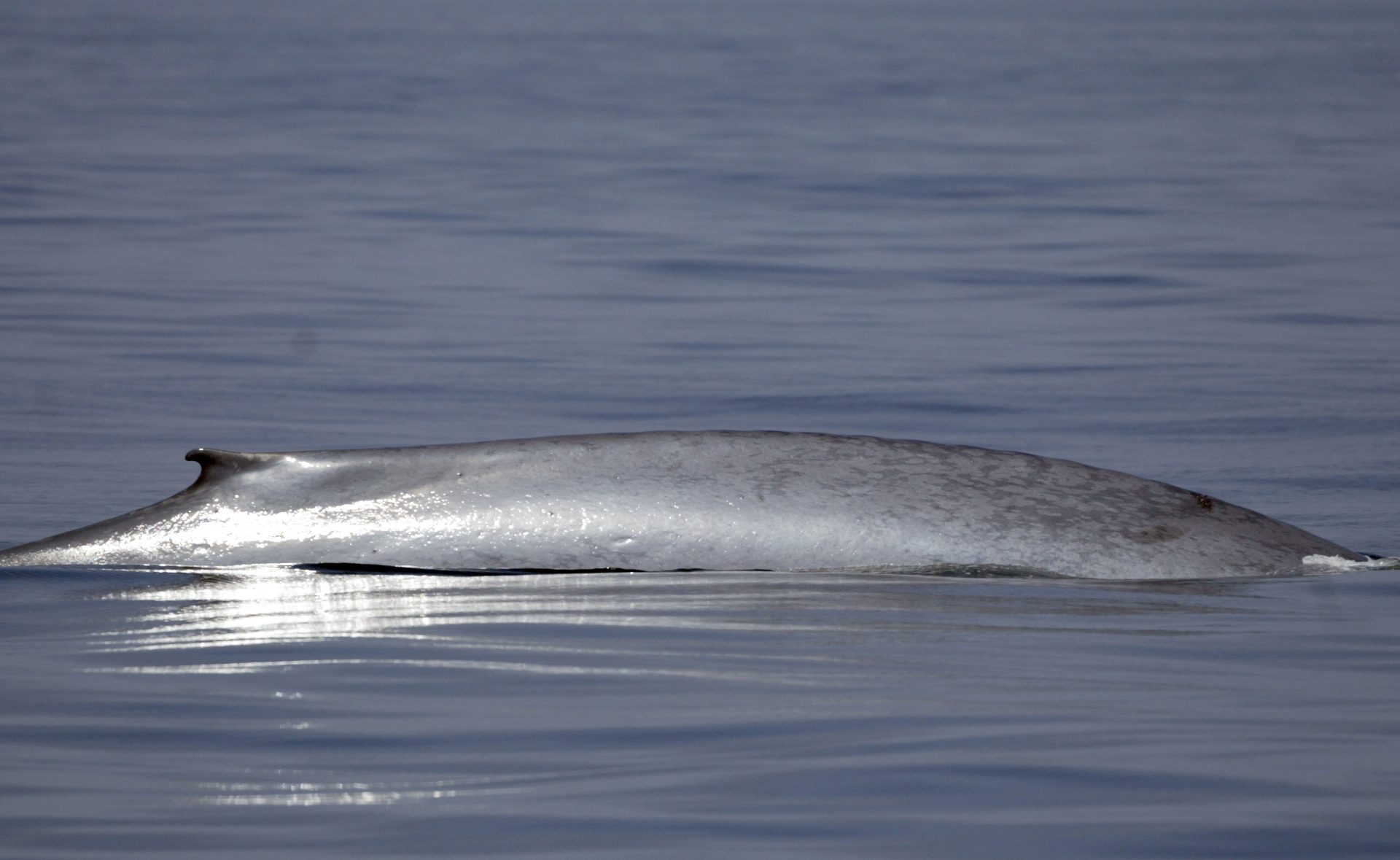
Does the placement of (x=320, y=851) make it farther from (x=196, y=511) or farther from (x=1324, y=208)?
(x=1324, y=208)

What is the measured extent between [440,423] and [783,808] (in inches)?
315

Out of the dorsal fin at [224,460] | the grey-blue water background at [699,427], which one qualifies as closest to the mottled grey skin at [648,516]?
the dorsal fin at [224,460]

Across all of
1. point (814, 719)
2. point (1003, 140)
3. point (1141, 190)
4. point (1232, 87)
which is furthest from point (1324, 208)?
point (1232, 87)

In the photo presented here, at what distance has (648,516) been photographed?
23.8 feet

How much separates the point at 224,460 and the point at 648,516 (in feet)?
4.39

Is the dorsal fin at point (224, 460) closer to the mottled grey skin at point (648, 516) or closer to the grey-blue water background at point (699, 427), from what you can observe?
the mottled grey skin at point (648, 516)

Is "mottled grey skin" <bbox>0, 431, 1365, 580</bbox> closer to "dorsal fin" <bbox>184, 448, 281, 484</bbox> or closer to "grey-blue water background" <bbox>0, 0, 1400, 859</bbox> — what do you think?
"dorsal fin" <bbox>184, 448, 281, 484</bbox>

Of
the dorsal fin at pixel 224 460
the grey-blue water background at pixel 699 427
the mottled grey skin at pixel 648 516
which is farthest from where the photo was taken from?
the dorsal fin at pixel 224 460

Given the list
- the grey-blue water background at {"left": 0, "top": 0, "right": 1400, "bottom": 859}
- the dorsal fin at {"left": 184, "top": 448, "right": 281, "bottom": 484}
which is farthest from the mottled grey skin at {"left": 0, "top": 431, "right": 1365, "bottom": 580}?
the grey-blue water background at {"left": 0, "top": 0, "right": 1400, "bottom": 859}

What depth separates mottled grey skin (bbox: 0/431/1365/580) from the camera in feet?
23.5

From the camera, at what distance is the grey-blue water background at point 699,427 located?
4648mm

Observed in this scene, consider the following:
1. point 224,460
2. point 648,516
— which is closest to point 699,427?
point 648,516

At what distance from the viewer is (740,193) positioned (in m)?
27.5

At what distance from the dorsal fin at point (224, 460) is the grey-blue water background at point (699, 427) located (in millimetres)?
375
